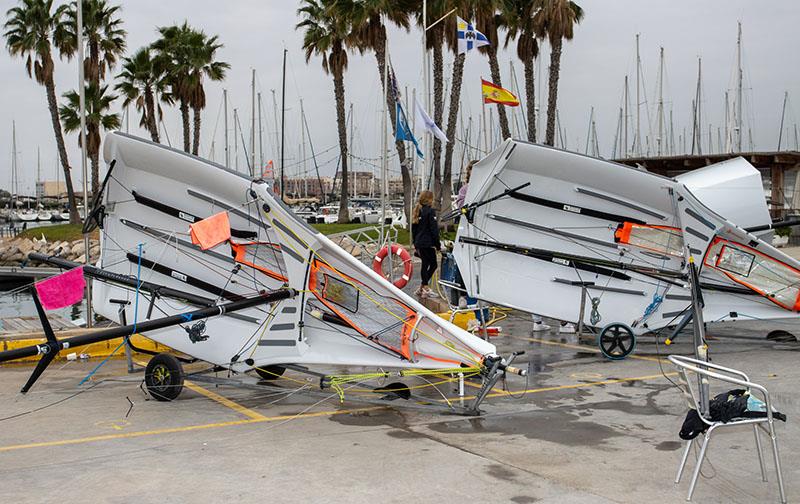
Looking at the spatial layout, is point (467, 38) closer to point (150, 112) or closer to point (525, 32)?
point (525, 32)

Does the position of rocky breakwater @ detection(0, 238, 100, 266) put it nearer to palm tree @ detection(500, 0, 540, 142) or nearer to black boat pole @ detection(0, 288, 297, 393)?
palm tree @ detection(500, 0, 540, 142)

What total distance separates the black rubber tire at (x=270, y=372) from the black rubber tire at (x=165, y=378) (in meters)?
1.13

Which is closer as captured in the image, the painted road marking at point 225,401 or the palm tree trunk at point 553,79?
the painted road marking at point 225,401

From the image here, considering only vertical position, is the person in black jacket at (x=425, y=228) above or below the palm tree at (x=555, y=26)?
below

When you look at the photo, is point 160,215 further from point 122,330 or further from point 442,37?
point 442,37

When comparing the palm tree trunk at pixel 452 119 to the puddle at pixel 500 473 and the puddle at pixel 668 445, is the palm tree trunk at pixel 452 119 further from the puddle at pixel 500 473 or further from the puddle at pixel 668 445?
the puddle at pixel 500 473

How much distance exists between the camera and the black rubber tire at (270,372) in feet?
33.9

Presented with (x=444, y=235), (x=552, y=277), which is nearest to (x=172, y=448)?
(x=552, y=277)

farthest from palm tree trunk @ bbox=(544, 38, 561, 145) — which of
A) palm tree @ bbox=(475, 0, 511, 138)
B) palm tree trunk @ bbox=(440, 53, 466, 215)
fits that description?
palm tree trunk @ bbox=(440, 53, 466, 215)

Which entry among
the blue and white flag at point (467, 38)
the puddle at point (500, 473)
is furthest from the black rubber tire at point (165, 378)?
the blue and white flag at point (467, 38)

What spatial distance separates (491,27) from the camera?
38562 mm

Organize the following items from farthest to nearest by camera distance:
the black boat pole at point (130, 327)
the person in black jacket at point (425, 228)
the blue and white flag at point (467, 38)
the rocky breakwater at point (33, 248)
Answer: the rocky breakwater at point (33, 248) → the blue and white flag at point (467, 38) → the person in black jacket at point (425, 228) → the black boat pole at point (130, 327)

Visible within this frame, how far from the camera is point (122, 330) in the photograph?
355 inches

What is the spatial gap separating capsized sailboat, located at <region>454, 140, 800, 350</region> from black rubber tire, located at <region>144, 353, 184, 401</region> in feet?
17.8
